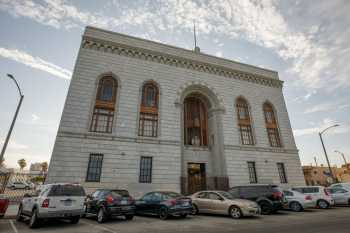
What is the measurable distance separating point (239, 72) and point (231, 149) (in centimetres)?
1124

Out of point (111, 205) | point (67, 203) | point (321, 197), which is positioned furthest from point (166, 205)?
point (321, 197)

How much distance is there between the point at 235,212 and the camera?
35.9ft

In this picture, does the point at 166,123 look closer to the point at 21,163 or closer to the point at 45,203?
the point at 45,203

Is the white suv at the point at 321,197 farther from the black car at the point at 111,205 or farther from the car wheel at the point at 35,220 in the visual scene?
the car wheel at the point at 35,220

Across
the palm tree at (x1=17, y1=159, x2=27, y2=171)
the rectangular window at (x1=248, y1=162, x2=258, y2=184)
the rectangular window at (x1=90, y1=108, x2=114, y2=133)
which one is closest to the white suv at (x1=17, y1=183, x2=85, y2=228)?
the rectangular window at (x1=90, y1=108, x2=114, y2=133)

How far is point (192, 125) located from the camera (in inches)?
926

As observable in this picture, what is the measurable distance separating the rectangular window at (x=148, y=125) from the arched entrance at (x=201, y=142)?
3.46 metres

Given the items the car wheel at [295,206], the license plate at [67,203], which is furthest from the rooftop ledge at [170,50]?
the car wheel at [295,206]

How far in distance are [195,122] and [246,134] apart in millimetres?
6491

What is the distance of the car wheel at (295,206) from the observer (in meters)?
14.6

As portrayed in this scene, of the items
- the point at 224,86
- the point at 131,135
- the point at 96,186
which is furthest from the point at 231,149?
the point at 96,186

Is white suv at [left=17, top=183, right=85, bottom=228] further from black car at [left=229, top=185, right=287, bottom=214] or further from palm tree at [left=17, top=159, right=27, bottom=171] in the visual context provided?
palm tree at [left=17, top=159, right=27, bottom=171]

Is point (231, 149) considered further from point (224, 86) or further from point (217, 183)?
point (224, 86)

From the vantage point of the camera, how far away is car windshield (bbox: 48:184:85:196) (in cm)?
861
